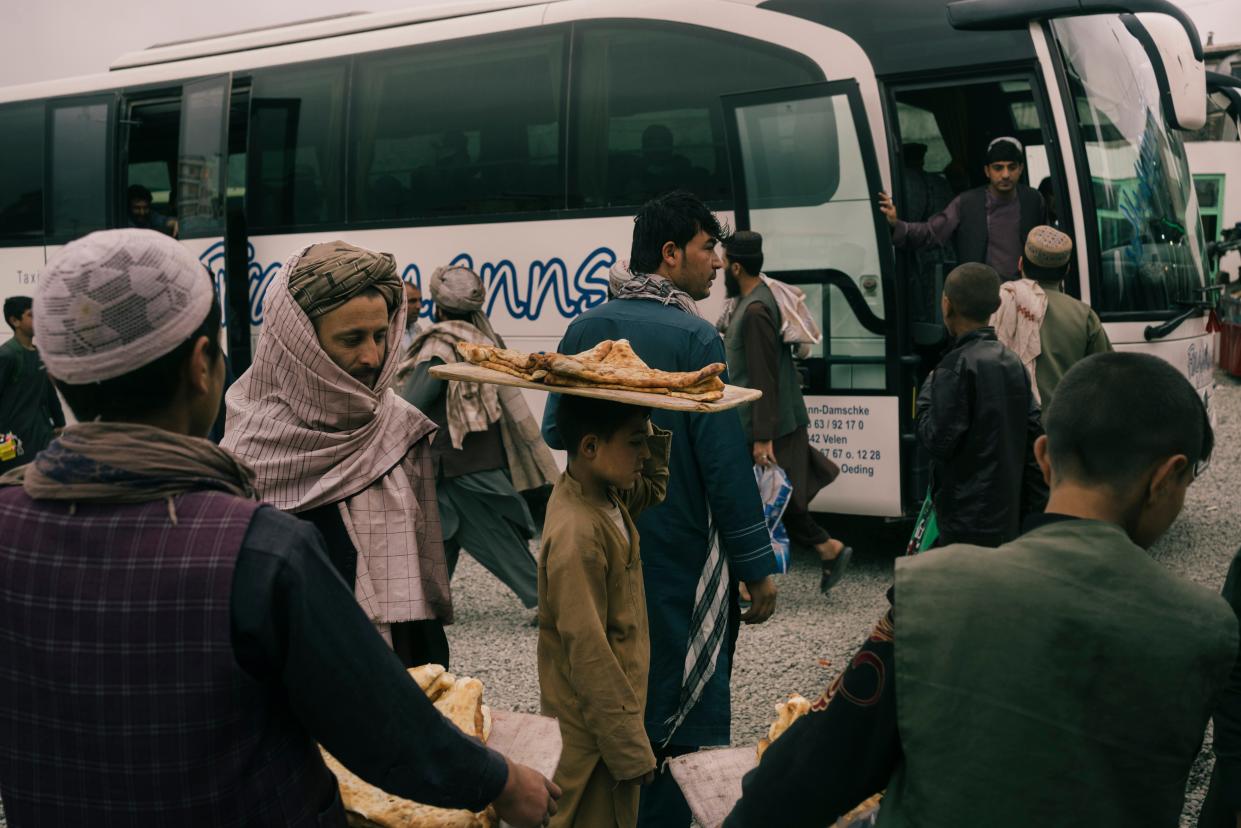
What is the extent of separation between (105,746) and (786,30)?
668cm

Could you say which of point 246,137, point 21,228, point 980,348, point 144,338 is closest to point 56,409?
point 246,137

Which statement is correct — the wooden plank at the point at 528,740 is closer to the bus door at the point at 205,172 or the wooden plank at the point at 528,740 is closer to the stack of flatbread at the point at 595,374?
the stack of flatbread at the point at 595,374

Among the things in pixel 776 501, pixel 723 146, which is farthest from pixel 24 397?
pixel 723 146

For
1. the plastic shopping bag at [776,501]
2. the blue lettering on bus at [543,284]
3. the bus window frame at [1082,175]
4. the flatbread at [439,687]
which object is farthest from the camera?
the blue lettering on bus at [543,284]

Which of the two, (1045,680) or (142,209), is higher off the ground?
(142,209)

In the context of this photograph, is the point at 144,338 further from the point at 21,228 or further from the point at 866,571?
the point at 21,228

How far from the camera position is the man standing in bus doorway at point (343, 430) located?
2818 millimetres

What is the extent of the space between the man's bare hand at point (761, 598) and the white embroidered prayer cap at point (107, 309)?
232 cm

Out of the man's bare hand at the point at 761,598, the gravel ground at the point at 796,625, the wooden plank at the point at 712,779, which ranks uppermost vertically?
the wooden plank at the point at 712,779

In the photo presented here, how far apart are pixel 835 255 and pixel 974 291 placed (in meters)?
2.34

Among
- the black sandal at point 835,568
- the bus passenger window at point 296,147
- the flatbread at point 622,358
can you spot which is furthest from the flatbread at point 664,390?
the bus passenger window at point 296,147

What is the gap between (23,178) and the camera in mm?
11602

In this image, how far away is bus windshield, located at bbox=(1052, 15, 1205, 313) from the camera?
6.93 metres

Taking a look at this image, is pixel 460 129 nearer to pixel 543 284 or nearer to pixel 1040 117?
pixel 543 284
